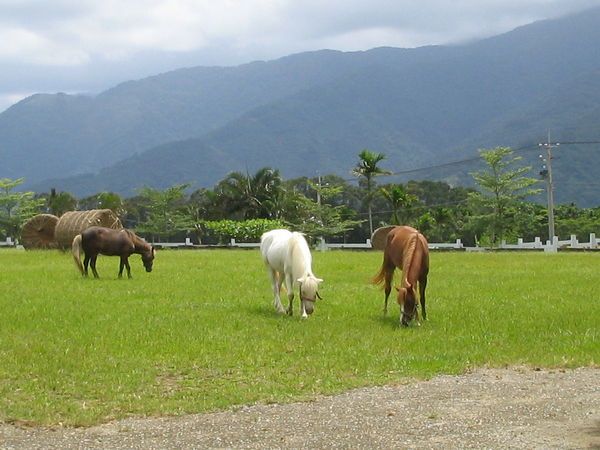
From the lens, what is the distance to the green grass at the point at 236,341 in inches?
373

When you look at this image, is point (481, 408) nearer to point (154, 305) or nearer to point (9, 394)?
point (9, 394)

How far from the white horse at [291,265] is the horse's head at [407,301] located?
1.72m

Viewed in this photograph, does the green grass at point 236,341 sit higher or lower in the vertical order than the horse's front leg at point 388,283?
lower

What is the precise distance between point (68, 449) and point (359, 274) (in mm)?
19137

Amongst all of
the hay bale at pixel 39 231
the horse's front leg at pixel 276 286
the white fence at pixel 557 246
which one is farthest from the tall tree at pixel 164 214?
the horse's front leg at pixel 276 286

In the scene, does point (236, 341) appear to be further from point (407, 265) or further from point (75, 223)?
point (75, 223)

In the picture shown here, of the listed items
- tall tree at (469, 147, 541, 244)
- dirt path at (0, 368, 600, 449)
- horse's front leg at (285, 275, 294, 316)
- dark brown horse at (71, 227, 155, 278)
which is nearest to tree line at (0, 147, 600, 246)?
tall tree at (469, 147, 541, 244)

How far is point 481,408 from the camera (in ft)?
28.3

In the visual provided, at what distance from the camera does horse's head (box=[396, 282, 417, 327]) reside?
13734 millimetres

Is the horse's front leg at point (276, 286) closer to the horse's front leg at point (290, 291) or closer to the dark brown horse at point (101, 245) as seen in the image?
the horse's front leg at point (290, 291)

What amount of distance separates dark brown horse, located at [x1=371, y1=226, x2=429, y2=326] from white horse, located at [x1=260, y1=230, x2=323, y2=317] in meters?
1.66

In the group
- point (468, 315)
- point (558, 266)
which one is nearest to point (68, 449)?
point (468, 315)

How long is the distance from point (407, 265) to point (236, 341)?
12.1ft

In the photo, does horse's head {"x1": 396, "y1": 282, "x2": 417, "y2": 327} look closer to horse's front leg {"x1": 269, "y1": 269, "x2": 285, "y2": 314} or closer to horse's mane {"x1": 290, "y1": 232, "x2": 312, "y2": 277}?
horse's mane {"x1": 290, "y1": 232, "x2": 312, "y2": 277}
